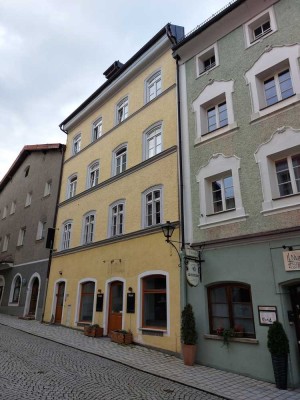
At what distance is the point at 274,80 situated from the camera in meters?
10.5

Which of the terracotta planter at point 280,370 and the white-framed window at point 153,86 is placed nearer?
the terracotta planter at point 280,370

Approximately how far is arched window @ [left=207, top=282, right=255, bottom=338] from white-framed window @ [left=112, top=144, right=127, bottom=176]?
8.35m

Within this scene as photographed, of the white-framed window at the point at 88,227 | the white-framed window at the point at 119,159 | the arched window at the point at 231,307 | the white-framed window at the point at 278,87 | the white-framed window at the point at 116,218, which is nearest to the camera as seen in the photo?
the arched window at the point at 231,307

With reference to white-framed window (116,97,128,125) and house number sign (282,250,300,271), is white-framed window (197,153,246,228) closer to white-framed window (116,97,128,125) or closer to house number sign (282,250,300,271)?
house number sign (282,250,300,271)

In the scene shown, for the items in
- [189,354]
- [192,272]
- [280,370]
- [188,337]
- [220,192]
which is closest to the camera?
[280,370]

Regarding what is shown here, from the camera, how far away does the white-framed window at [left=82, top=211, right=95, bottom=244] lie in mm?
17031

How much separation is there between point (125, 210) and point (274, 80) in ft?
26.8

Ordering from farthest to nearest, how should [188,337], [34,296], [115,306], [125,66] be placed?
[34,296]
[125,66]
[115,306]
[188,337]

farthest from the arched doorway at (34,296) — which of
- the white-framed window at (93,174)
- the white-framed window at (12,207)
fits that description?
the white-framed window at (12,207)

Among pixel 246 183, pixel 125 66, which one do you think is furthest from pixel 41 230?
pixel 246 183

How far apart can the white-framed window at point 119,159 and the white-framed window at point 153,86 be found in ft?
9.20

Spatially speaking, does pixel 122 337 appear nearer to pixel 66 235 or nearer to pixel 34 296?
pixel 66 235

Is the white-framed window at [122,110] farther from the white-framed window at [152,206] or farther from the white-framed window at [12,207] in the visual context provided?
the white-framed window at [12,207]

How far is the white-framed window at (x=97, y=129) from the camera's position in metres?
19.4
